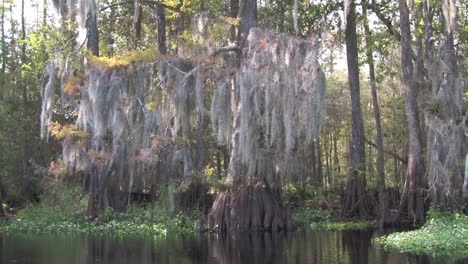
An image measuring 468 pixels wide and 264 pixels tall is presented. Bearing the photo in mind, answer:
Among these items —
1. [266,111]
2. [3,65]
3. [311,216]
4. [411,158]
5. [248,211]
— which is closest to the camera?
[266,111]

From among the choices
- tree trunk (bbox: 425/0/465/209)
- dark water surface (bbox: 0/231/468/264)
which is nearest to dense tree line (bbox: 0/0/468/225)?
tree trunk (bbox: 425/0/465/209)

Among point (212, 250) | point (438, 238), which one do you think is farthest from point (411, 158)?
point (212, 250)

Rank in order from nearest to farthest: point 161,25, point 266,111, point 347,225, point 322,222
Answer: point 266,111, point 347,225, point 322,222, point 161,25

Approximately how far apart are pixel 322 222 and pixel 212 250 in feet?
21.7

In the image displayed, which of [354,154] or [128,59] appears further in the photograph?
[354,154]

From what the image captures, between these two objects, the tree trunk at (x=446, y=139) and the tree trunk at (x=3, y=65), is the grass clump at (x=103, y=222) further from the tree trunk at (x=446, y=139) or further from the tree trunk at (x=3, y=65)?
the tree trunk at (x=3, y=65)

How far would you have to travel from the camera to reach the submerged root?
1502cm

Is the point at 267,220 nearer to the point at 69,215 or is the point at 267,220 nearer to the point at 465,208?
the point at 465,208

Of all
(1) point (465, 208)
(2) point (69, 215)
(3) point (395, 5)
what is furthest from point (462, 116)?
(2) point (69, 215)

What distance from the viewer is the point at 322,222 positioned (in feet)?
57.9

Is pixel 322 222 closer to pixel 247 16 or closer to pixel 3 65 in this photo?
pixel 247 16

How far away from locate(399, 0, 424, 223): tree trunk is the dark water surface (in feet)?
4.33

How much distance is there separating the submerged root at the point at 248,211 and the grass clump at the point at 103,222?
1.26m

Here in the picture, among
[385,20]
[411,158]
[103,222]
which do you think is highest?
[385,20]
